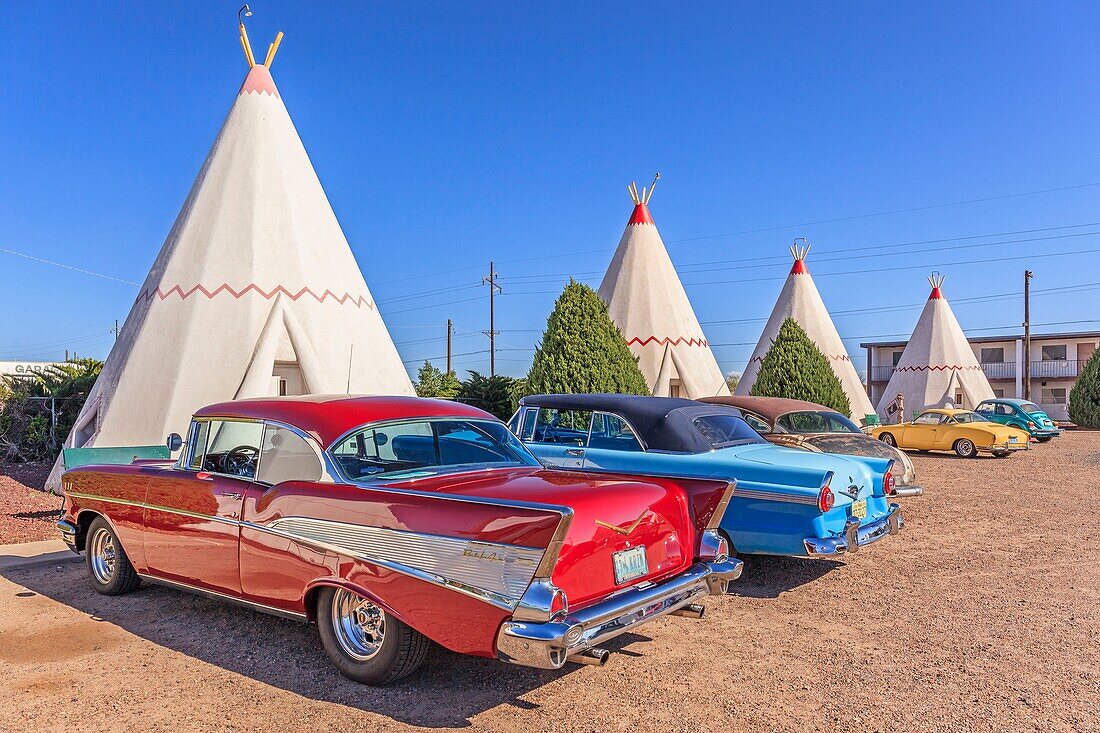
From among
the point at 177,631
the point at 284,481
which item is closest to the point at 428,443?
the point at 284,481

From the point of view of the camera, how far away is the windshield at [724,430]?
6410 mm

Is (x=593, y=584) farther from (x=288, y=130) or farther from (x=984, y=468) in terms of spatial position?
(x=984, y=468)

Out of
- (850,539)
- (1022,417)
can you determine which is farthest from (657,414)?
(1022,417)

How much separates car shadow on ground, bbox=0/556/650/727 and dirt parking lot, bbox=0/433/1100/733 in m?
0.01

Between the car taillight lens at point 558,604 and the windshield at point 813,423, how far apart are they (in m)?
6.54

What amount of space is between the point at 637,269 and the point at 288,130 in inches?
334

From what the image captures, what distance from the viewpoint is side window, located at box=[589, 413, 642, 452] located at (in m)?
6.32

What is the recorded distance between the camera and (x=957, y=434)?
55.7ft

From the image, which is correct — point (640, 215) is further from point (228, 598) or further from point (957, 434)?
point (228, 598)

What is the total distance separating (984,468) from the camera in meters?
14.5

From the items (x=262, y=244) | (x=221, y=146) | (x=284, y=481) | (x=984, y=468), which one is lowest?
(x=984, y=468)

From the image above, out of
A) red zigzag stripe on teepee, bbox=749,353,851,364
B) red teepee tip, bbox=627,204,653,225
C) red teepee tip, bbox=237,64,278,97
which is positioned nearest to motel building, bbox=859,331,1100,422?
red zigzag stripe on teepee, bbox=749,353,851,364

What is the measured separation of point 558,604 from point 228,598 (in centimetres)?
208

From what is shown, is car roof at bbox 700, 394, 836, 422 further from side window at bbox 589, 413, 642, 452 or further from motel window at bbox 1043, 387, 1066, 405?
motel window at bbox 1043, 387, 1066, 405
